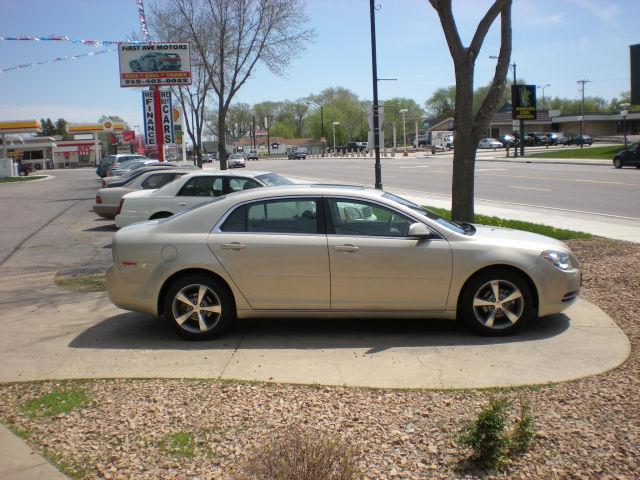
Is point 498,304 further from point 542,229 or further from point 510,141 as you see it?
point 510,141

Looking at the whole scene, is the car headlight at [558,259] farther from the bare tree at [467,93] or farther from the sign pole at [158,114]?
the sign pole at [158,114]

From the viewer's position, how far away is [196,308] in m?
6.19

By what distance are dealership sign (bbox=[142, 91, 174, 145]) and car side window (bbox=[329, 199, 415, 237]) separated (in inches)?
999

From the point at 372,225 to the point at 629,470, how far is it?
3214mm

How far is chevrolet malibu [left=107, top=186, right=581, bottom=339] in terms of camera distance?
6039 millimetres

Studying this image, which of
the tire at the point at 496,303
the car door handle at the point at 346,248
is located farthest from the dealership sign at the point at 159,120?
the tire at the point at 496,303

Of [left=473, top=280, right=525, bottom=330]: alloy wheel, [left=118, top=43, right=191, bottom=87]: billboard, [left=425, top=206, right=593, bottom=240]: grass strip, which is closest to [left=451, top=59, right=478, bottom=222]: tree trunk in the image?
[left=425, top=206, right=593, bottom=240]: grass strip

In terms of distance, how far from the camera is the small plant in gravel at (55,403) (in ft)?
15.1

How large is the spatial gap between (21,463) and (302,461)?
173 centimetres

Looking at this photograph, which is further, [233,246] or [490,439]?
[233,246]

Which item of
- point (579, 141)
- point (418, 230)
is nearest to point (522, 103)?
point (579, 141)

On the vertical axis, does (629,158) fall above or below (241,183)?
below

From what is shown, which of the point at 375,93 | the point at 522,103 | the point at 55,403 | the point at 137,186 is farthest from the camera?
the point at 522,103

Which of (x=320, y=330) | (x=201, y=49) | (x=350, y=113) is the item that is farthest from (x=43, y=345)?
(x=350, y=113)
